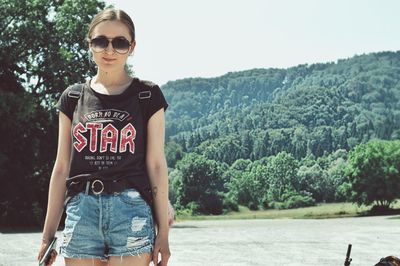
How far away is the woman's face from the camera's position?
8.45 feet

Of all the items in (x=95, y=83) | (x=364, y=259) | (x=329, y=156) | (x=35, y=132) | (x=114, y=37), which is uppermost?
(x=329, y=156)

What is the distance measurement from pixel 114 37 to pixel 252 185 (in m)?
85.0

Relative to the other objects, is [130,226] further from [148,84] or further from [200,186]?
[200,186]

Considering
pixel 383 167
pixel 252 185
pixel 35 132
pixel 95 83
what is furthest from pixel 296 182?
pixel 95 83

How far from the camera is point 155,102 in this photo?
8.38 ft

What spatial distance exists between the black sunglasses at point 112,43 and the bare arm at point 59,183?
295 mm

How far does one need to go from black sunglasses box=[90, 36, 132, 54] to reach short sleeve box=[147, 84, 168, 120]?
198 millimetres

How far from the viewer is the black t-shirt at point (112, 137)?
8.05ft

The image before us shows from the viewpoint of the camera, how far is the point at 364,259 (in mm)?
11570

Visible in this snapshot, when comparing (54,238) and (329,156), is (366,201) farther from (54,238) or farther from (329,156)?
(54,238)

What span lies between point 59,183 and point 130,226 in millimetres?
364

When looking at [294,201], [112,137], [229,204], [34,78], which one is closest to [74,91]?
[112,137]

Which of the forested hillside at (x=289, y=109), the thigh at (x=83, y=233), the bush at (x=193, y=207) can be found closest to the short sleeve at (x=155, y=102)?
the thigh at (x=83, y=233)

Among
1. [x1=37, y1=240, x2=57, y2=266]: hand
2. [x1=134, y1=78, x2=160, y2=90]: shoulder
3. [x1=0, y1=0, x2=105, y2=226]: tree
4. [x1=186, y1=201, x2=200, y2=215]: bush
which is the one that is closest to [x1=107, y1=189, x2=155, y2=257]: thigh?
[x1=37, y1=240, x2=57, y2=266]: hand
